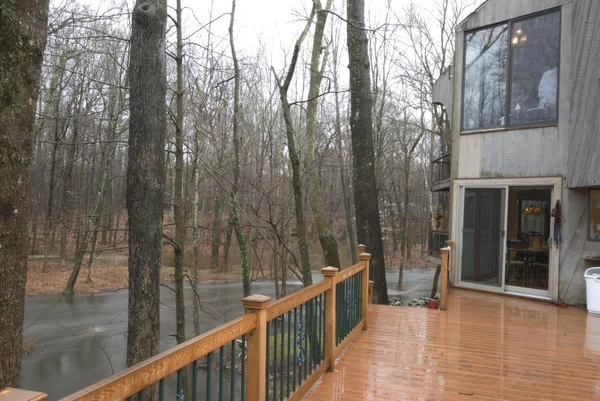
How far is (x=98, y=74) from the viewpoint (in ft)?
51.5

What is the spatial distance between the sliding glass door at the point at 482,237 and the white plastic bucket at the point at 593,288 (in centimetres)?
146

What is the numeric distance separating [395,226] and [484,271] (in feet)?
58.6

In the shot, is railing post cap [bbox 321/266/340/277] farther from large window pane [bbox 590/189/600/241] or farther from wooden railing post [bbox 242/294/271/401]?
large window pane [bbox 590/189/600/241]

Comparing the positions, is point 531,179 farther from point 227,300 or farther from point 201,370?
point 227,300

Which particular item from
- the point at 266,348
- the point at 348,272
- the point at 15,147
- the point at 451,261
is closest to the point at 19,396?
the point at 266,348

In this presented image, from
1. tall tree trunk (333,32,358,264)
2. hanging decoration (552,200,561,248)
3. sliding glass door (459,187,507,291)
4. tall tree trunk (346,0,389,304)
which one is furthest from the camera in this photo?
tall tree trunk (333,32,358,264)

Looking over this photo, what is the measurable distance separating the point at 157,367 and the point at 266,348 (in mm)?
1105

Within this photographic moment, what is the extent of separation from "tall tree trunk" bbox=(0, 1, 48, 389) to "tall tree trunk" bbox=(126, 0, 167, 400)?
2.33m

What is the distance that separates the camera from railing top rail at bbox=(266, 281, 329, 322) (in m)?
2.88

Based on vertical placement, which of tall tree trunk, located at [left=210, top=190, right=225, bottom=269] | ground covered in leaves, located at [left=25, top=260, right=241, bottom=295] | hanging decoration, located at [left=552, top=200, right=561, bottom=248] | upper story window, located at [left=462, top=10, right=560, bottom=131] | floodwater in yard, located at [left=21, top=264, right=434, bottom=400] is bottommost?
floodwater in yard, located at [left=21, top=264, right=434, bottom=400]

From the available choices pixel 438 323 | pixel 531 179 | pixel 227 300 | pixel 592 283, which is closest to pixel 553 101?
pixel 531 179

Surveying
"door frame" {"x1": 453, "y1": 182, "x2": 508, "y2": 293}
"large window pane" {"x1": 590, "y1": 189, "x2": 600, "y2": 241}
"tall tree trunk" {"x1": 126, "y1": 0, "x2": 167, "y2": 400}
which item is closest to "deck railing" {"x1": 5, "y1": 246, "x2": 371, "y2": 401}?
"tall tree trunk" {"x1": 126, "y1": 0, "x2": 167, "y2": 400}

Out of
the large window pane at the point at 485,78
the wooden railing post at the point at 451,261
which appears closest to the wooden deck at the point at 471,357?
the wooden railing post at the point at 451,261

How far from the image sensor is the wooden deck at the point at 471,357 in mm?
3645
